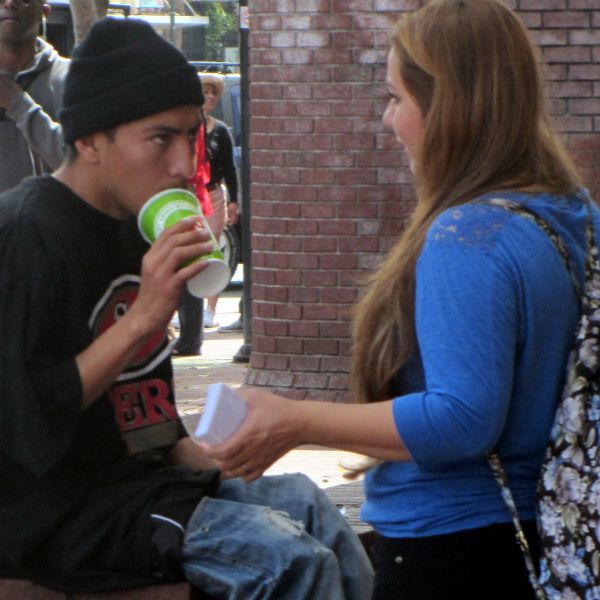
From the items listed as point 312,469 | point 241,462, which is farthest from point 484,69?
point 312,469

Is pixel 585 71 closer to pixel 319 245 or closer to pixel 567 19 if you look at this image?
pixel 567 19

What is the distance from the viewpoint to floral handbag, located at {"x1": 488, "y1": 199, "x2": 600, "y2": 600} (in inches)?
98.0

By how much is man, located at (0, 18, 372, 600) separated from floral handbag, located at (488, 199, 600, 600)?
50 centimetres

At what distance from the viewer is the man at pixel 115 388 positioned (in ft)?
9.24

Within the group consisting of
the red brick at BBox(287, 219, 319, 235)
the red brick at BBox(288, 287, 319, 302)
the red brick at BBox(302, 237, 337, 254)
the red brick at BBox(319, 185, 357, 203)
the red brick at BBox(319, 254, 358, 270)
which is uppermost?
the red brick at BBox(319, 185, 357, 203)

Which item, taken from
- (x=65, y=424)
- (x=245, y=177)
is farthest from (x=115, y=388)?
(x=245, y=177)

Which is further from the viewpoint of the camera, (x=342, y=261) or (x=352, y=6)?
(x=342, y=261)

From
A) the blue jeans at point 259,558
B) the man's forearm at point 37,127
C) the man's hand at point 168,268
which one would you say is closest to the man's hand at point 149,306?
the man's hand at point 168,268

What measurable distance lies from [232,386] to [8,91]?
4.00 m

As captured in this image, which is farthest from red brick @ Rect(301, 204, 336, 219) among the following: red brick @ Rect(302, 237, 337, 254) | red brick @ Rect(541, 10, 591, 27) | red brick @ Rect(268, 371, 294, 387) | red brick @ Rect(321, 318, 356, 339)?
red brick @ Rect(541, 10, 591, 27)

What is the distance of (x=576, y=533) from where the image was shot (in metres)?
2.50

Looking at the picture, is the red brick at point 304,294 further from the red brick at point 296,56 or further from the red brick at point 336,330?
the red brick at point 296,56

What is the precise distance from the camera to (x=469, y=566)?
8.45 ft

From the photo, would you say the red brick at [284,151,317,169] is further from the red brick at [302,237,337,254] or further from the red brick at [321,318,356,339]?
the red brick at [321,318,356,339]
